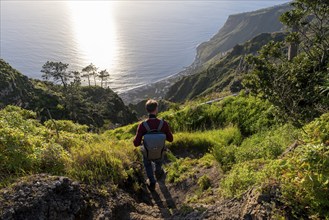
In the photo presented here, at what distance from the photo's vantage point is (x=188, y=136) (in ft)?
32.9

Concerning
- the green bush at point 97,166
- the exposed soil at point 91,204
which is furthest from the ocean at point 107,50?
the exposed soil at point 91,204

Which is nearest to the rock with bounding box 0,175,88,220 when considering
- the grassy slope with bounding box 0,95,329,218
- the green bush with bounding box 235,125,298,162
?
the grassy slope with bounding box 0,95,329,218

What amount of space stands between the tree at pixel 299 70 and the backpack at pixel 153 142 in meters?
2.74

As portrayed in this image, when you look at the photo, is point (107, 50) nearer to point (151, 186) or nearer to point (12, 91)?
point (12, 91)

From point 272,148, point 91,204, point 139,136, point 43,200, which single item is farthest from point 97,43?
point 43,200

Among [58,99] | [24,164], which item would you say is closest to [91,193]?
[24,164]

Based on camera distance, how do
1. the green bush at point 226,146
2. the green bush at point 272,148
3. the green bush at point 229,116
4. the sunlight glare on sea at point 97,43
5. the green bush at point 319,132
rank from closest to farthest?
the green bush at point 319,132 → the green bush at point 272,148 → the green bush at point 226,146 → the green bush at point 229,116 → the sunlight glare on sea at point 97,43

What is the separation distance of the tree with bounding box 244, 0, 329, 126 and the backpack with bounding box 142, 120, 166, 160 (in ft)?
8.99

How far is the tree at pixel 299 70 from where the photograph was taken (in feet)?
23.7

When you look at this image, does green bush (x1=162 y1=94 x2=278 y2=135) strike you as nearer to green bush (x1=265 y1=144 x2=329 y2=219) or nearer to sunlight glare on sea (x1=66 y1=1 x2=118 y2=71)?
green bush (x1=265 y1=144 x2=329 y2=219)

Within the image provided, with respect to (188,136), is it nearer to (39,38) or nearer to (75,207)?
(75,207)

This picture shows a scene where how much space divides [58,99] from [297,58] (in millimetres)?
55290

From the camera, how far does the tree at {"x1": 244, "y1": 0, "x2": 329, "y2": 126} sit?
7.23 m

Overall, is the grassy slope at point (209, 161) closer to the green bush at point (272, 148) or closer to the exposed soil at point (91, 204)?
the green bush at point (272, 148)
